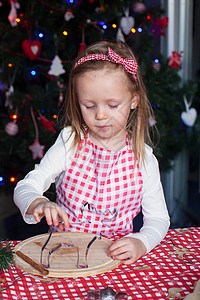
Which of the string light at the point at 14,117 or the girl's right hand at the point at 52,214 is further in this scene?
the string light at the point at 14,117

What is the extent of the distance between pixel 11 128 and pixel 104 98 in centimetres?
137

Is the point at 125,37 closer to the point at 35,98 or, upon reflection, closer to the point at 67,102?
the point at 35,98

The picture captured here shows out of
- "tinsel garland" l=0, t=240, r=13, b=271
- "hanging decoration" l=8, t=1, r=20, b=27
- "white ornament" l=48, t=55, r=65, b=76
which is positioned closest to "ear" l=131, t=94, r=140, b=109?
"tinsel garland" l=0, t=240, r=13, b=271

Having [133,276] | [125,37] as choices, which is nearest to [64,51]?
[125,37]

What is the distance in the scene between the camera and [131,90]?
139cm

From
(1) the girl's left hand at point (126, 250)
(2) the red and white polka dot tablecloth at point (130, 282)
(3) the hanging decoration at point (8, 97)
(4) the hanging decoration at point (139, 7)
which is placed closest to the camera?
(2) the red and white polka dot tablecloth at point (130, 282)

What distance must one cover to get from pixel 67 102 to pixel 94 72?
0.73ft

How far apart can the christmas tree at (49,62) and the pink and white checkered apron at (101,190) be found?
0.89 metres

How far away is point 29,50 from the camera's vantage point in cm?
243

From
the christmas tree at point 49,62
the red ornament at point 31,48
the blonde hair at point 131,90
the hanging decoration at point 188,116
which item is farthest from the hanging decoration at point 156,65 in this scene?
the blonde hair at point 131,90

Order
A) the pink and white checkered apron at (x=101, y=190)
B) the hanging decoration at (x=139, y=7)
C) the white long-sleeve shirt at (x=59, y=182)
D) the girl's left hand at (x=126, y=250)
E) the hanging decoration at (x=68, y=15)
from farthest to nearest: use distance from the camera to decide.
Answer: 1. the hanging decoration at (x=139, y=7)
2. the hanging decoration at (x=68, y=15)
3. the pink and white checkered apron at (x=101, y=190)
4. the white long-sleeve shirt at (x=59, y=182)
5. the girl's left hand at (x=126, y=250)

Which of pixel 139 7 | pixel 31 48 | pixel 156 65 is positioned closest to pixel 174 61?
pixel 156 65

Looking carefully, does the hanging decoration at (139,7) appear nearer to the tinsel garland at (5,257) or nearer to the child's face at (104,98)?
the child's face at (104,98)

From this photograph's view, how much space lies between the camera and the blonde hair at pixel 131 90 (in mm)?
1346
